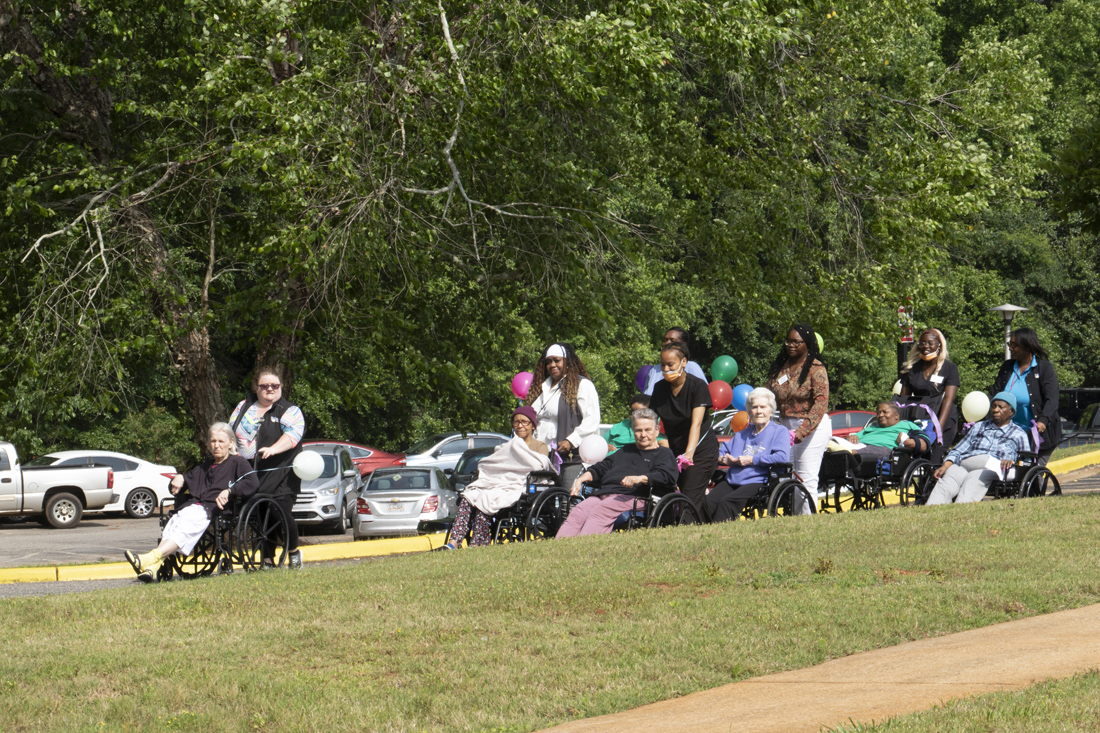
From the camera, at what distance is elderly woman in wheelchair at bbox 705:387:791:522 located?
11.2 metres

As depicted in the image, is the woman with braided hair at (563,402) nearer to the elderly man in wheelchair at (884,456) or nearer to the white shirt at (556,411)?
the white shirt at (556,411)

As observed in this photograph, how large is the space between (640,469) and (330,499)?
12.7 metres

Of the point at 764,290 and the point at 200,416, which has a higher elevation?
the point at 764,290

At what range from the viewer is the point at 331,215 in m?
13.8

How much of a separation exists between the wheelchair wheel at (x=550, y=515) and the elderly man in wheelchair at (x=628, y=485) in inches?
12.2

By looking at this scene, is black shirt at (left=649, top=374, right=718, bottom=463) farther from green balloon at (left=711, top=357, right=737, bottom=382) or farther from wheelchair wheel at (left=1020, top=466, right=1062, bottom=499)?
green balloon at (left=711, top=357, right=737, bottom=382)

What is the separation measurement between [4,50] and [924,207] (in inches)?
468

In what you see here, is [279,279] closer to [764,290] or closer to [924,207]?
[764,290]

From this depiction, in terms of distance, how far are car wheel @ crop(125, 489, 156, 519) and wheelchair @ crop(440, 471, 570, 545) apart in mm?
18815

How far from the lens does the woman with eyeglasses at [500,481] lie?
447 inches

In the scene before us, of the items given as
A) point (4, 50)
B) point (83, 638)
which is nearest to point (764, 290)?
point (4, 50)

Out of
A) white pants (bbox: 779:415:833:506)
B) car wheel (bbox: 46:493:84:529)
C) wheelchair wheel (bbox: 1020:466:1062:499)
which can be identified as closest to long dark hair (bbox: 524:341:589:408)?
white pants (bbox: 779:415:833:506)

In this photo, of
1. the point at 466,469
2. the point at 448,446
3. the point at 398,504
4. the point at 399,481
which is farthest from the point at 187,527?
the point at 448,446

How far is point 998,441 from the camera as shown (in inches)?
491
